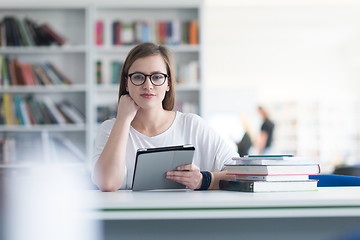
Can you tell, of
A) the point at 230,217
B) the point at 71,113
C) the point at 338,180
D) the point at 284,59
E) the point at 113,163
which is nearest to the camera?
the point at 230,217

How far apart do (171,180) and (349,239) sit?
2.60ft

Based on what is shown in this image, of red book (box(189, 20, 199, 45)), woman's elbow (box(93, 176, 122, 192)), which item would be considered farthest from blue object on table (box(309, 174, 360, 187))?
red book (box(189, 20, 199, 45))

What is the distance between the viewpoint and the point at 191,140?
6.15 feet

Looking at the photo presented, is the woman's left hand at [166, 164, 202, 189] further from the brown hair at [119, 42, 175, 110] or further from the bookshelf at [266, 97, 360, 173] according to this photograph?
the bookshelf at [266, 97, 360, 173]

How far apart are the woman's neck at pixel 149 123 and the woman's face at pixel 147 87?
0.08m

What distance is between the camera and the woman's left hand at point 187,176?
1.45 metres

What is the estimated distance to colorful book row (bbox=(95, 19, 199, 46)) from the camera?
14.0 ft

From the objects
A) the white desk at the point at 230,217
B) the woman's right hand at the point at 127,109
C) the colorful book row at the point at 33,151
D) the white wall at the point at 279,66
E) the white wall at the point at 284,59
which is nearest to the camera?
the white desk at the point at 230,217

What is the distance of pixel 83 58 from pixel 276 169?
3296 mm

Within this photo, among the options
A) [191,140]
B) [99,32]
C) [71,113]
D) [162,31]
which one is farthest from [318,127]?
[191,140]

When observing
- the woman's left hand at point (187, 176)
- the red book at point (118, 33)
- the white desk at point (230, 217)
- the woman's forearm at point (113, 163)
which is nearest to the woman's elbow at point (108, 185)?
the woman's forearm at point (113, 163)

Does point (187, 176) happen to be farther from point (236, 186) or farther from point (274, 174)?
point (274, 174)

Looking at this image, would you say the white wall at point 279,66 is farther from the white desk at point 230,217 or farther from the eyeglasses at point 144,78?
the white desk at point 230,217

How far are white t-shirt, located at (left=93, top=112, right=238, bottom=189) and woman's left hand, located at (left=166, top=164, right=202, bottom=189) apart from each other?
1.14 feet
